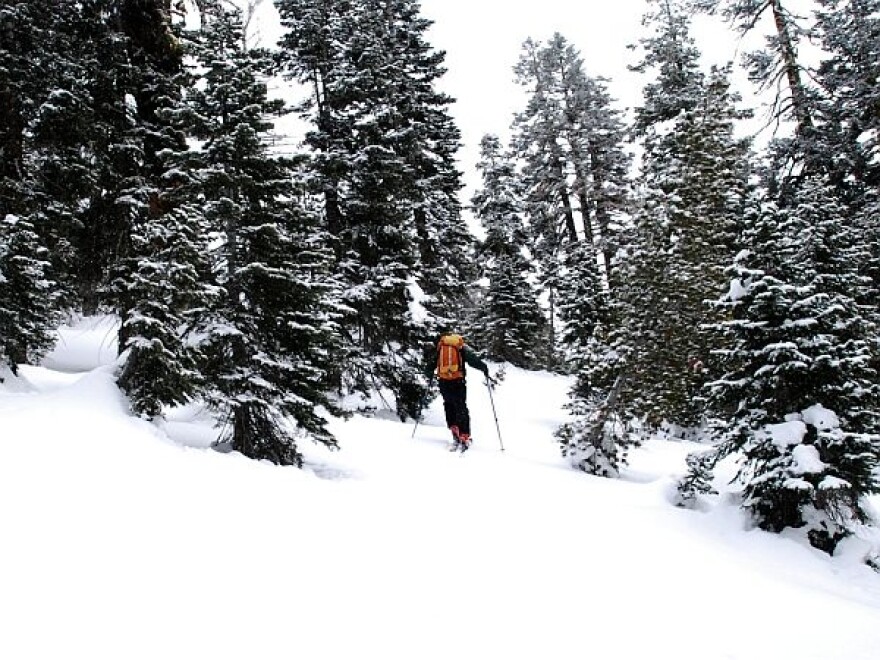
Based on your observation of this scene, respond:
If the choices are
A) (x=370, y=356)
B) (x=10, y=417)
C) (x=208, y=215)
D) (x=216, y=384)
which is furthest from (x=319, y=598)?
(x=370, y=356)

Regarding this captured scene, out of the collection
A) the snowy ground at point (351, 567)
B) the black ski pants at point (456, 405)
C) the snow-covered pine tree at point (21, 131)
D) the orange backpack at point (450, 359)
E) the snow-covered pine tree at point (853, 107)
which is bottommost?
the snowy ground at point (351, 567)

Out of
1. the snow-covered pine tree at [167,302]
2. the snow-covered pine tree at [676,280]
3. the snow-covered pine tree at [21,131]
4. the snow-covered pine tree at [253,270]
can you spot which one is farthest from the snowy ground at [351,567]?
the snow-covered pine tree at [21,131]

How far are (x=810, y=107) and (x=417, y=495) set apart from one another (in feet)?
43.0

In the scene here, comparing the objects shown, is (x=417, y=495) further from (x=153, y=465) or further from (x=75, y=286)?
(x=75, y=286)

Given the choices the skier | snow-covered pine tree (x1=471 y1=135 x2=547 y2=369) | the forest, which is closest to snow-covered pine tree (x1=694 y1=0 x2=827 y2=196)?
the forest

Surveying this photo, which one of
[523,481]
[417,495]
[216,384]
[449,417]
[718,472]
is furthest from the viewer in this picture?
[718,472]

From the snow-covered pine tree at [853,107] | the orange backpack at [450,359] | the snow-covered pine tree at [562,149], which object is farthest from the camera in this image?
the snow-covered pine tree at [562,149]

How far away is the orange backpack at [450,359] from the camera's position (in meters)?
11.2

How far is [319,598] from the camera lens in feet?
12.3

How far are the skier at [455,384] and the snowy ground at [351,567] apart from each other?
125 inches

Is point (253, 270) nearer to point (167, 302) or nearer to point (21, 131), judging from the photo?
point (167, 302)

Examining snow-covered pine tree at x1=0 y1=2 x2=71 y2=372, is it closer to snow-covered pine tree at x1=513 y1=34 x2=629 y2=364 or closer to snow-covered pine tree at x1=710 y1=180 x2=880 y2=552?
snow-covered pine tree at x1=710 y1=180 x2=880 y2=552

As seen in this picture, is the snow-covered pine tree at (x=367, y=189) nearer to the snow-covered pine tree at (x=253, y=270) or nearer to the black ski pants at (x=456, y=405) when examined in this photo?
the black ski pants at (x=456, y=405)

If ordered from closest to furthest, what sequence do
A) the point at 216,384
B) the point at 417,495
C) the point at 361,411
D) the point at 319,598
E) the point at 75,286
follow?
the point at 319,598, the point at 417,495, the point at 216,384, the point at 75,286, the point at 361,411
